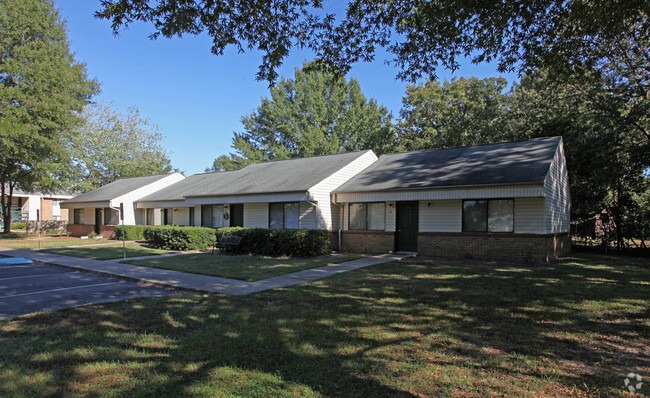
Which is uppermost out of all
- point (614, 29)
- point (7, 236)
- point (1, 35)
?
point (1, 35)

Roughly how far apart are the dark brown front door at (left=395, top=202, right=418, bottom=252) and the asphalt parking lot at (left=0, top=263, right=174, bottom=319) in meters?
10.5

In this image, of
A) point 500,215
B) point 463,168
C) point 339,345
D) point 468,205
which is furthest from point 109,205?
point 339,345

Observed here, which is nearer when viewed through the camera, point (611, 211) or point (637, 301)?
point (637, 301)

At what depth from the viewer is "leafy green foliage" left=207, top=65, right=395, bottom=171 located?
38531 mm

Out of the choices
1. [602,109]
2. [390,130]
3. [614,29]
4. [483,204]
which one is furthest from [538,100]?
[614,29]

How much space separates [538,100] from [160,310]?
2964 centimetres

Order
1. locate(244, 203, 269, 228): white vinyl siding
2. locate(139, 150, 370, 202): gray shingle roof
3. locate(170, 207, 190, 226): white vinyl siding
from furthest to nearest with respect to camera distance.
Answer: locate(170, 207, 190, 226): white vinyl siding → locate(244, 203, 269, 228): white vinyl siding → locate(139, 150, 370, 202): gray shingle roof

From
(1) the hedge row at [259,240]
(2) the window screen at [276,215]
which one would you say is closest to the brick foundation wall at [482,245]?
(1) the hedge row at [259,240]

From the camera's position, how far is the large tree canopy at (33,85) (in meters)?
22.8

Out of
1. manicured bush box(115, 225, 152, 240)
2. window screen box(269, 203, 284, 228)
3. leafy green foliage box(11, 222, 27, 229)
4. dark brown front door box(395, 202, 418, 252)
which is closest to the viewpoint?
dark brown front door box(395, 202, 418, 252)

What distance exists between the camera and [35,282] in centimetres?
1024

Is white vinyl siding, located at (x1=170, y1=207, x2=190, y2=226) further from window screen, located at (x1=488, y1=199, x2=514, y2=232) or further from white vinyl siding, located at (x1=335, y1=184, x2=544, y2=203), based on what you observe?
window screen, located at (x1=488, y1=199, x2=514, y2=232)

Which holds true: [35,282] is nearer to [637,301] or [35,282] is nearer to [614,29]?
[637,301]

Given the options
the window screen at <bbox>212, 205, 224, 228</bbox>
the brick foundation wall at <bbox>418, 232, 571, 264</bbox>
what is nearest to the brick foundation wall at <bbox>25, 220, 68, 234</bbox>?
the window screen at <bbox>212, 205, 224, 228</bbox>
